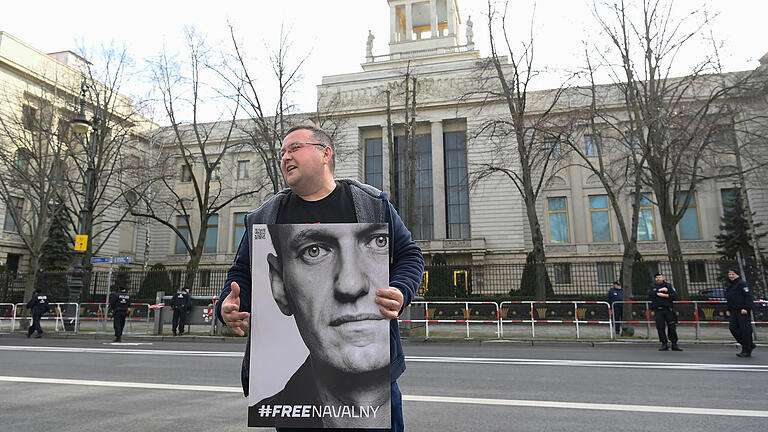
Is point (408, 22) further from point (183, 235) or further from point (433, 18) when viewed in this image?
point (183, 235)

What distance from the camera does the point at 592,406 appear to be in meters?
5.43

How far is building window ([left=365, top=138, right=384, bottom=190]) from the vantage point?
39.6 metres

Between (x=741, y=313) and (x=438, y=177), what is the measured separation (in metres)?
28.4

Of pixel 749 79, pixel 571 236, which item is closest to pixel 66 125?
pixel 749 79

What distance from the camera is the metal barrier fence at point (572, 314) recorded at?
14.9m

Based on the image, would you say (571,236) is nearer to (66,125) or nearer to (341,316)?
(66,125)

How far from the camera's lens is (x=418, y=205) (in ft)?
125

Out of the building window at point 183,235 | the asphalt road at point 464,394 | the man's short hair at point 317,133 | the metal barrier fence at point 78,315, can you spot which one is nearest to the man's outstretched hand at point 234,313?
the man's short hair at point 317,133

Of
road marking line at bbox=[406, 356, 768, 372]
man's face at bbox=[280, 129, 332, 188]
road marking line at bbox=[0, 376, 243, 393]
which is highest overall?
man's face at bbox=[280, 129, 332, 188]

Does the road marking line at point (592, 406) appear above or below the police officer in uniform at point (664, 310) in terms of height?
below

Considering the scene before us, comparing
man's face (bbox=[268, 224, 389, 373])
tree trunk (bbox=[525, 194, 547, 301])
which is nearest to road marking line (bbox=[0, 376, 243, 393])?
man's face (bbox=[268, 224, 389, 373])

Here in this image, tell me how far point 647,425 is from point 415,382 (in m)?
3.31

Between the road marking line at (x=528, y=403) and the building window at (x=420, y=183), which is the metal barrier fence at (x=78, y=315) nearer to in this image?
the road marking line at (x=528, y=403)

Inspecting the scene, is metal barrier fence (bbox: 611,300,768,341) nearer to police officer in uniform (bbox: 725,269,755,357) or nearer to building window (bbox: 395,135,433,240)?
police officer in uniform (bbox: 725,269,755,357)
